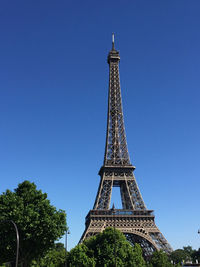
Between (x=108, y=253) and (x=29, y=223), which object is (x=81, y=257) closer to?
(x=108, y=253)

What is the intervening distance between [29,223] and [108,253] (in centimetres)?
2267

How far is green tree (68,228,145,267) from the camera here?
49.7 m

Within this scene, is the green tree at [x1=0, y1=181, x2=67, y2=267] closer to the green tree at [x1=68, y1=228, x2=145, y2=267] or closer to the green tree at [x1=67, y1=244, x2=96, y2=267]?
the green tree at [x1=67, y1=244, x2=96, y2=267]

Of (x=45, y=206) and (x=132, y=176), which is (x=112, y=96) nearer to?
(x=132, y=176)

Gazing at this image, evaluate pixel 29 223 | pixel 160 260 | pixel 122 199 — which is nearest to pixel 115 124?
pixel 122 199

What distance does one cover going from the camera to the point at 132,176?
74188 millimetres

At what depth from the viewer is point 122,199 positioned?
78875 millimetres

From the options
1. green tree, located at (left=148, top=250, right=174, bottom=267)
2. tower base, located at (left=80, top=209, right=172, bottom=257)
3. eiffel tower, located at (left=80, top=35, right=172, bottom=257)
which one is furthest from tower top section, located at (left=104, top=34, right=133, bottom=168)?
green tree, located at (left=148, top=250, right=174, bottom=267)

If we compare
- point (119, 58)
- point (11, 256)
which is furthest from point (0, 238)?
point (119, 58)

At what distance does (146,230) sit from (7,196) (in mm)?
42012

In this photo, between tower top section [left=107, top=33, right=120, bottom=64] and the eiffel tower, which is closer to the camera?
the eiffel tower

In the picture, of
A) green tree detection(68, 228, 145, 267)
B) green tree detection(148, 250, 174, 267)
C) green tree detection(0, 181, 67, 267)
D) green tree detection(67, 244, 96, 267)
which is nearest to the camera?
green tree detection(0, 181, 67, 267)

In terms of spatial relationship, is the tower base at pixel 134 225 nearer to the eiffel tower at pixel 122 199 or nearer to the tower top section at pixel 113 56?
the eiffel tower at pixel 122 199

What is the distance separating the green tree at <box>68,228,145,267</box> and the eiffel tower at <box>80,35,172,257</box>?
884 cm
